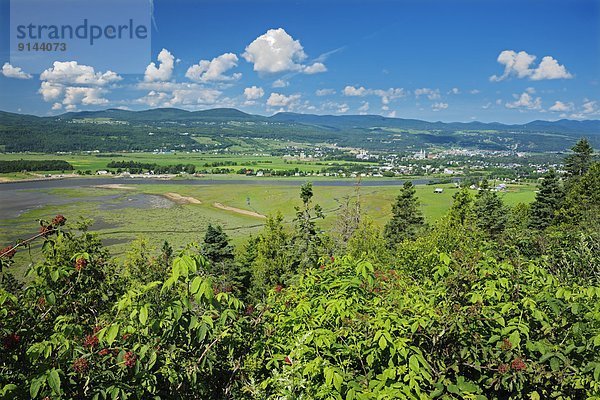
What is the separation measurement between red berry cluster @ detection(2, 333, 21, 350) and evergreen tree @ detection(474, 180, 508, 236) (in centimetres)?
3357

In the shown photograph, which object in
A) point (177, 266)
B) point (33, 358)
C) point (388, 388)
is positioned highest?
point (177, 266)

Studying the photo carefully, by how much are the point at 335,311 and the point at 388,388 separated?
107 centimetres

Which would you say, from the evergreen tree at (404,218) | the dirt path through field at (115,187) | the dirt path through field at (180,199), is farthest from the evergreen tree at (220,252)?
the dirt path through field at (115,187)

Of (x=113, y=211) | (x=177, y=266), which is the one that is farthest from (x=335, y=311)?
(x=113, y=211)

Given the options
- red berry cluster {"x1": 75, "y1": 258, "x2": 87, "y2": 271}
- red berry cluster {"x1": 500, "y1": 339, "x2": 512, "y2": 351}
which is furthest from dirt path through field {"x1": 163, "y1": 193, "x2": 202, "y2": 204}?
red berry cluster {"x1": 500, "y1": 339, "x2": 512, "y2": 351}

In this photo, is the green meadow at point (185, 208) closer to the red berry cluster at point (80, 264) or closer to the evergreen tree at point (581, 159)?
the evergreen tree at point (581, 159)

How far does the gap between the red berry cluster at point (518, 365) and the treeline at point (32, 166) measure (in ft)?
275

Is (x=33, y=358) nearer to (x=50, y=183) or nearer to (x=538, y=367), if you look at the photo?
(x=538, y=367)

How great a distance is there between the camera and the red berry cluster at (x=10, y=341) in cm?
265

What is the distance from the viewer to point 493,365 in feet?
10.6

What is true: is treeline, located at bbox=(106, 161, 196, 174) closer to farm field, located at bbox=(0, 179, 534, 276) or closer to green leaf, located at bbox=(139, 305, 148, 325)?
farm field, located at bbox=(0, 179, 534, 276)

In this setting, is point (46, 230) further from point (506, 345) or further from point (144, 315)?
point (506, 345)

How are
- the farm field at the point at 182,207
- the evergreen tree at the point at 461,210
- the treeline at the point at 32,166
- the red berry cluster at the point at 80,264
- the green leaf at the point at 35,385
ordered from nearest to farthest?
the green leaf at the point at 35,385 < the red berry cluster at the point at 80,264 < the evergreen tree at the point at 461,210 < the farm field at the point at 182,207 < the treeline at the point at 32,166

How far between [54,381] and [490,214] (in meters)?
37.0
